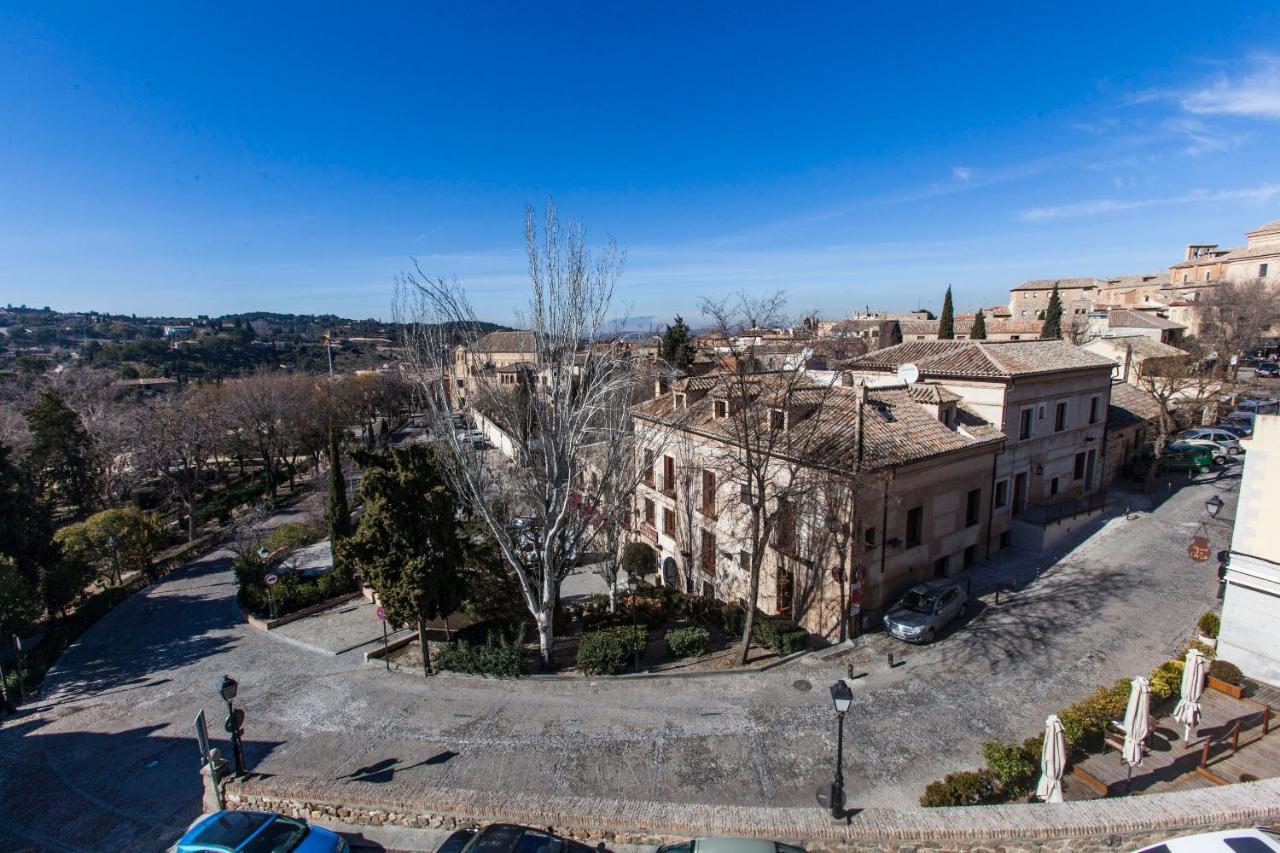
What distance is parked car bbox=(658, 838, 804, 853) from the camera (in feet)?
24.4

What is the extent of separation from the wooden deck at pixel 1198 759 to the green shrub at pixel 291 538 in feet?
94.6

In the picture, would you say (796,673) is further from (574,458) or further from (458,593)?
(458,593)

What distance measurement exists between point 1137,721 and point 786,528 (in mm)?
9910

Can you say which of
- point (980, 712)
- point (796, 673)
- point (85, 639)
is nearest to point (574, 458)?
point (796, 673)

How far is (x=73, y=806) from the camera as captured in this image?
12273 millimetres

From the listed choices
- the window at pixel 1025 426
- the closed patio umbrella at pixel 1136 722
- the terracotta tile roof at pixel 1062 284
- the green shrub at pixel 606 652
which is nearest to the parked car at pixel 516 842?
the green shrub at pixel 606 652

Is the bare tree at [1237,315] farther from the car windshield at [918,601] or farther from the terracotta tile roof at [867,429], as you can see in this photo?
the car windshield at [918,601]

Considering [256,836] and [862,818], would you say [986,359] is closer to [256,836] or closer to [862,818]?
[862,818]

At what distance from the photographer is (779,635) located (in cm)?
1647

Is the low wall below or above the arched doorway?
above

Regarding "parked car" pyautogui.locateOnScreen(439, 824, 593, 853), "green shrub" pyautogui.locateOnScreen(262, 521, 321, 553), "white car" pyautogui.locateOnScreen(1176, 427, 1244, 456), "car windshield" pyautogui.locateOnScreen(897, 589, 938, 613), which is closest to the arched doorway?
"car windshield" pyautogui.locateOnScreen(897, 589, 938, 613)

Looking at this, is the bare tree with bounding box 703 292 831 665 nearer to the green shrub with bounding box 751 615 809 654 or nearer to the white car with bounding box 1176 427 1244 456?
the green shrub with bounding box 751 615 809 654

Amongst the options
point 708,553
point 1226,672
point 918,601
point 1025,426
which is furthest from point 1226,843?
point 1025,426

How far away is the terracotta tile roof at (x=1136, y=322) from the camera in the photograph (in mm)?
46781
